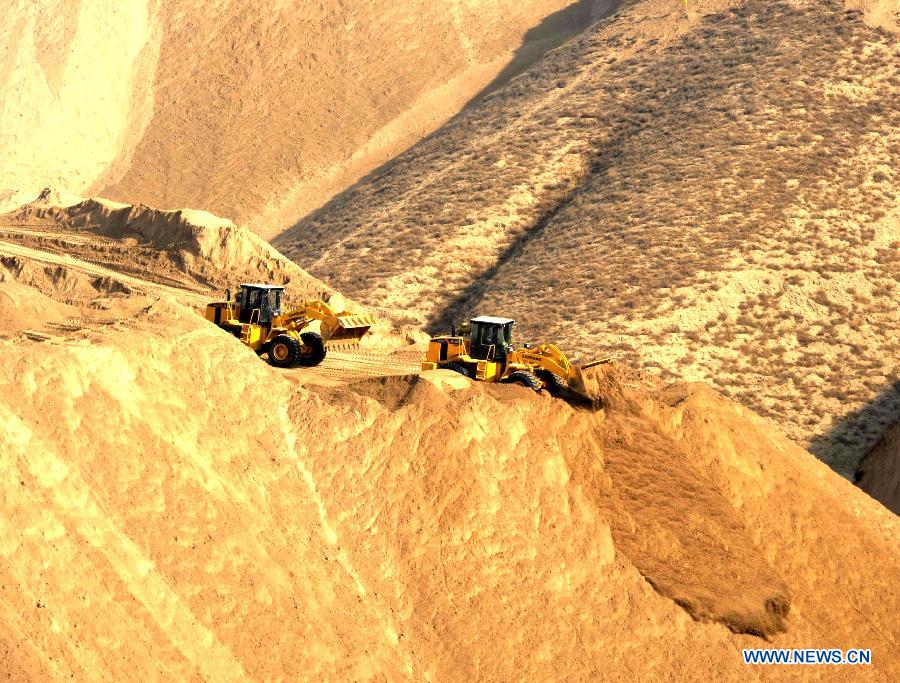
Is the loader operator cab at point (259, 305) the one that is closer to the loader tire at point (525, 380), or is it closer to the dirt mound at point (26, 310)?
the dirt mound at point (26, 310)

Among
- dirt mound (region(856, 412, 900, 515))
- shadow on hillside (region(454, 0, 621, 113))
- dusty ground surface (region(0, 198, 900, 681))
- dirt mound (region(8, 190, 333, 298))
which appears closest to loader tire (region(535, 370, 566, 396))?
dusty ground surface (region(0, 198, 900, 681))

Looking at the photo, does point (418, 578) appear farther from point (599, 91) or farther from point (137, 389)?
point (599, 91)

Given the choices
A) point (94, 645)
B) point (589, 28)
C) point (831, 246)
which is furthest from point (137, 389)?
point (589, 28)

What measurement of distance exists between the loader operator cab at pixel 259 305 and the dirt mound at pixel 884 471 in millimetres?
19168

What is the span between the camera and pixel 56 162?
66.1 metres

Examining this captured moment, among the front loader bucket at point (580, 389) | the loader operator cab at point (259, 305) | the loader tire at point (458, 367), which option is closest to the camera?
the front loader bucket at point (580, 389)

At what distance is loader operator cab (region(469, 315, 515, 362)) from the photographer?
2484 cm

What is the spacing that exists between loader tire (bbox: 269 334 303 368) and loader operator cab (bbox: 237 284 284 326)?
3.42 ft

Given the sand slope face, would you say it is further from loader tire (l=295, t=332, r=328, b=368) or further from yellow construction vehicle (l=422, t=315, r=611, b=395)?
loader tire (l=295, t=332, r=328, b=368)

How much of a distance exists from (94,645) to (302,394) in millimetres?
6881

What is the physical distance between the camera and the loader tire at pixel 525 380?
75.0 feet

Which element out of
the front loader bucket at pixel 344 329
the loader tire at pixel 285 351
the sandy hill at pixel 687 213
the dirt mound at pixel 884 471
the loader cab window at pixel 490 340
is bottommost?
the dirt mound at pixel 884 471

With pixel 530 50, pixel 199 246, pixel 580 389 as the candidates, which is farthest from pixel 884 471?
pixel 530 50

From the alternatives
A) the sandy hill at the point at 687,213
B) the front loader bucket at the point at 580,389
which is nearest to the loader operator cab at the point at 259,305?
the front loader bucket at the point at 580,389
